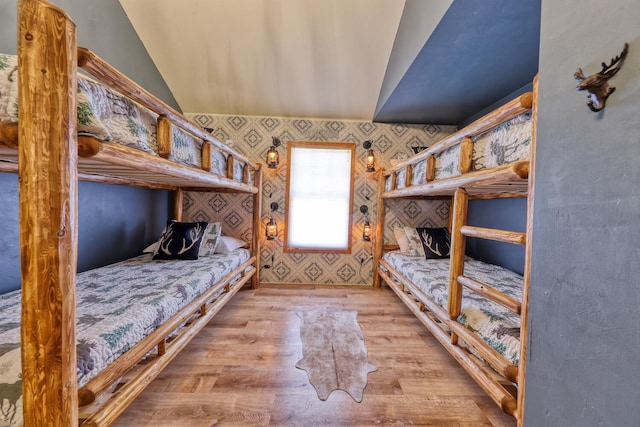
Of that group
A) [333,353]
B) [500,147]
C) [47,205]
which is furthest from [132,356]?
[500,147]

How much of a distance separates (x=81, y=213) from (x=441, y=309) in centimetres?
310

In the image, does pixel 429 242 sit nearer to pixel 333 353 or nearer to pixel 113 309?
pixel 333 353

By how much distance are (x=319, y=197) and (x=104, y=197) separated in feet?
8.06

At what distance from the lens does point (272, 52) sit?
113 inches

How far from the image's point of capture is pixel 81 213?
7.23ft

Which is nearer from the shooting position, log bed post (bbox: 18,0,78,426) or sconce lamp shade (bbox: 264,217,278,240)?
log bed post (bbox: 18,0,78,426)

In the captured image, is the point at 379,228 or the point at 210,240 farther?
the point at 379,228

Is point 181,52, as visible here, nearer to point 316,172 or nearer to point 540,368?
point 316,172

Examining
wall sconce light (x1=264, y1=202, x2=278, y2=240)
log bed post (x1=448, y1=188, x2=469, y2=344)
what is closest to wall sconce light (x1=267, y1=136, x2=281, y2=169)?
wall sconce light (x1=264, y1=202, x2=278, y2=240)

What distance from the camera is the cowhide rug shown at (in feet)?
5.22

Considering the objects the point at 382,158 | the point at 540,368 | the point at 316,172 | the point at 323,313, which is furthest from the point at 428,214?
the point at 540,368

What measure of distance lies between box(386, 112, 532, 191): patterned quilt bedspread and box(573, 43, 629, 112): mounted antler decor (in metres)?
0.41

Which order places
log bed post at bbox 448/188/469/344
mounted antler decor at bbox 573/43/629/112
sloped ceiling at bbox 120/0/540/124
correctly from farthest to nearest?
sloped ceiling at bbox 120/0/540/124
log bed post at bbox 448/188/469/344
mounted antler decor at bbox 573/43/629/112

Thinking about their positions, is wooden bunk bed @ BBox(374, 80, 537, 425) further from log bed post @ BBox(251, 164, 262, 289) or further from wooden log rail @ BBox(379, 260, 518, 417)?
log bed post @ BBox(251, 164, 262, 289)
